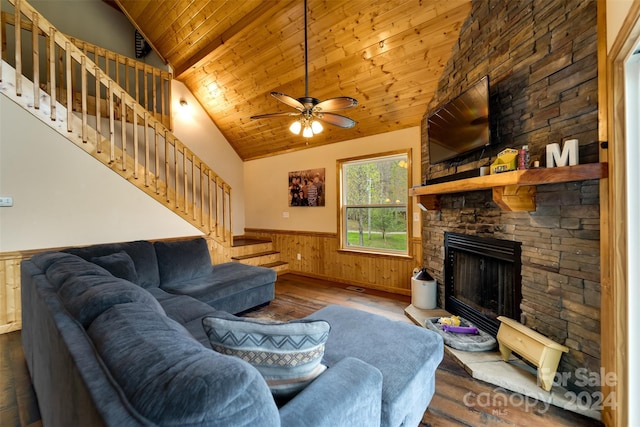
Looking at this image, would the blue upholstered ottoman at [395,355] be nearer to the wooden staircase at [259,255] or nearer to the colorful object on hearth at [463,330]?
the colorful object on hearth at [463,330]

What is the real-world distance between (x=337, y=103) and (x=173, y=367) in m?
2.28

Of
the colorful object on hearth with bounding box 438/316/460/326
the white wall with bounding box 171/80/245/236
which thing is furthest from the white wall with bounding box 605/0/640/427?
the white wall with bounding box 171/80/245/236

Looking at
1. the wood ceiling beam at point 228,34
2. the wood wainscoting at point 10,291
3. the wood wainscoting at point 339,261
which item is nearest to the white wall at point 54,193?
the wood wainscoting at point 10,291

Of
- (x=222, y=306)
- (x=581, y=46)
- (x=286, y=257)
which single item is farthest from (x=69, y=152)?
(x=581, y=46)

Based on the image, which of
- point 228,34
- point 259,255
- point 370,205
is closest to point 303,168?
point 370,205

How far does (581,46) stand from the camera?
6.05 feet

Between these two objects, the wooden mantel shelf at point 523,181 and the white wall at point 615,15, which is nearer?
the white wall at point 615,15

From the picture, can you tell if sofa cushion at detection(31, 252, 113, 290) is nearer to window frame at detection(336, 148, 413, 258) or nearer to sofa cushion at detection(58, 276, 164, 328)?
sofa cushion at detection(58, 276, 164, 328)

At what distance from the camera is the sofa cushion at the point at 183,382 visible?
626 millimetres

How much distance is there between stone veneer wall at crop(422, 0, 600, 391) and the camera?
5.92 ft

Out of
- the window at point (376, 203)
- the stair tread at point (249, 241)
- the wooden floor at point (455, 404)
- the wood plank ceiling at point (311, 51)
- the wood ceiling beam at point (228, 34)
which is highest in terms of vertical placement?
the wood ceiling beam at point (228, 34)

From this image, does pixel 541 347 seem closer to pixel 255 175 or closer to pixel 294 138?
pixel 294 138

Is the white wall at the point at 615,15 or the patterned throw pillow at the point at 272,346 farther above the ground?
the white wall at the point at 615,15

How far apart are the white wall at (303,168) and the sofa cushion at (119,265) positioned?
10.3ft
